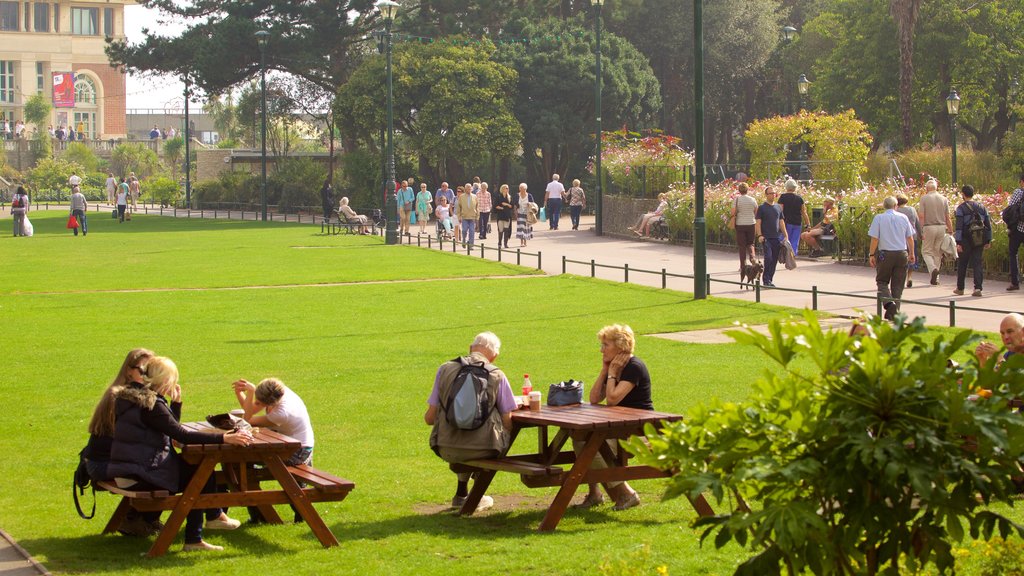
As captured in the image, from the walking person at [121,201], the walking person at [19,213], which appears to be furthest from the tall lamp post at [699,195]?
the walking person at [121,201]

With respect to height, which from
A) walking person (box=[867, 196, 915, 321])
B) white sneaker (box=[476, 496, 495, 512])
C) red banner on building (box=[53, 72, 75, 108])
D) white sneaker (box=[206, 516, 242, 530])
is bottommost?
white sneaker (box=[206, 516, 242, 530])

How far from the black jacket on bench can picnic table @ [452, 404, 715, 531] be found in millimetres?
1665

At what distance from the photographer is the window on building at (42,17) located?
416 feet

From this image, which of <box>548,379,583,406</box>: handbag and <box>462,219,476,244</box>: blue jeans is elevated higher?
<box>462,219,476,244</box>: blue jeans

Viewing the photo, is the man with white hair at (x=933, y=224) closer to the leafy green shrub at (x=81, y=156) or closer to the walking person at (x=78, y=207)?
the walking person at (x=78, y=207)

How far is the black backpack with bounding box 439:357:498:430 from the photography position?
8.01 metres

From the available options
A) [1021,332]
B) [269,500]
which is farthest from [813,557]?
[1021,332]

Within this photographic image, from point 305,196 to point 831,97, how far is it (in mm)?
22770

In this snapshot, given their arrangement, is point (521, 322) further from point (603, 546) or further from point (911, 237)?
point (603, 546)

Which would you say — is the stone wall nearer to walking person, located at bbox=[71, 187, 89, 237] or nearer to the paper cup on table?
walking person, located at bbox=[71, 187, 89, 237]

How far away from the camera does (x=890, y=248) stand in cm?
1816

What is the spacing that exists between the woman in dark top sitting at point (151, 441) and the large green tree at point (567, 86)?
46.0 meters

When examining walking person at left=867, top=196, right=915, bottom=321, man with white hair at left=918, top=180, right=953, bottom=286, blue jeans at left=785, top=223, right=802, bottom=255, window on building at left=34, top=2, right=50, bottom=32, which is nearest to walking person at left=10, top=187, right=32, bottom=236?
blue jeans at left=785, top=223, right=802, bottom=255

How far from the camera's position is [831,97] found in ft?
183
